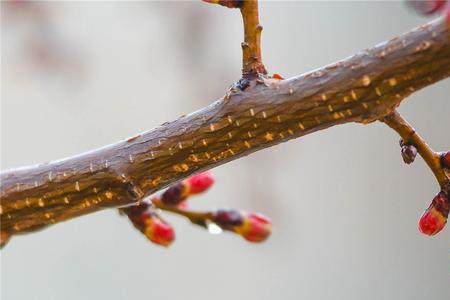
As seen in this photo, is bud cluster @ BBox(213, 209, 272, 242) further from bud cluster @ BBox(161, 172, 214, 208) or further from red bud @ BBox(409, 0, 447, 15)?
red bud @ BBox(409, 0, 447, 15)

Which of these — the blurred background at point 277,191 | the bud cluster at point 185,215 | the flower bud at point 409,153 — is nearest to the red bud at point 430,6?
the flower bud at point 409,153

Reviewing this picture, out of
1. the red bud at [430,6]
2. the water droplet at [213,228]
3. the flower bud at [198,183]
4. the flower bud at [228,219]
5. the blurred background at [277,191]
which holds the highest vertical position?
the blurred background at [277,191]

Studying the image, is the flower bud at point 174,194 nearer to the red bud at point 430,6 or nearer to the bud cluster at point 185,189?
the bud cluster at point 185,189

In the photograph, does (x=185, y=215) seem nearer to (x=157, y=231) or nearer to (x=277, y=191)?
(x=157, y=231)

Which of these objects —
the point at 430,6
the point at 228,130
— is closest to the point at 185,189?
the point at 228,130

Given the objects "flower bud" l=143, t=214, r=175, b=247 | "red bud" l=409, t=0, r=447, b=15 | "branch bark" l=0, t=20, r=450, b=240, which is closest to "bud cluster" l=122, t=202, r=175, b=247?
"flower bud" l=143, t=214, r=175, b=247
